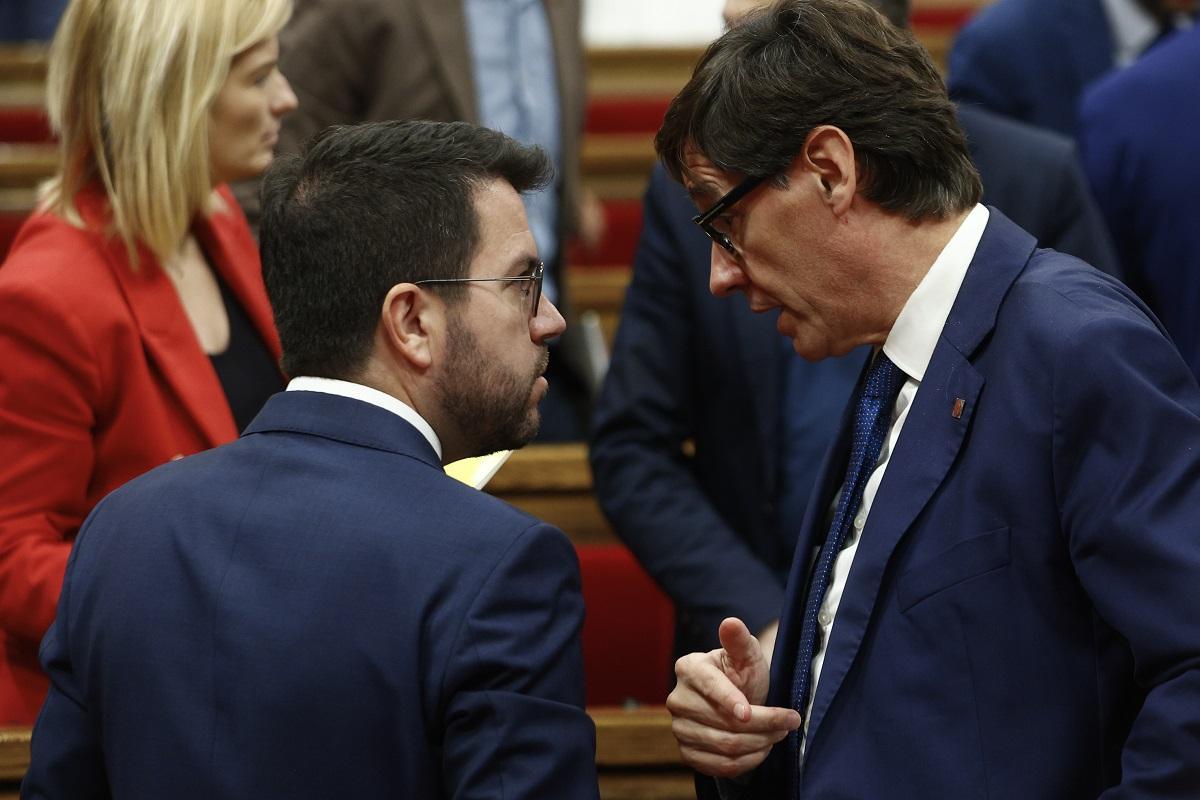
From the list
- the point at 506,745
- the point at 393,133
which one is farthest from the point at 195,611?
the point at 393,133

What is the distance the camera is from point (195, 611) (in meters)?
1.41

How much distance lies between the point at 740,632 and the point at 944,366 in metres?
0.34

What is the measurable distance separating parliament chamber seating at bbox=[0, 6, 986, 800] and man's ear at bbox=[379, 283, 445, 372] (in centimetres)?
82

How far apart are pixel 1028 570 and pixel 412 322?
24.8 inches

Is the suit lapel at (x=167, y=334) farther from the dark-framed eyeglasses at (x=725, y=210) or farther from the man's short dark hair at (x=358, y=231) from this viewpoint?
the dark-framed eyeglasses at (x=725, y=210)

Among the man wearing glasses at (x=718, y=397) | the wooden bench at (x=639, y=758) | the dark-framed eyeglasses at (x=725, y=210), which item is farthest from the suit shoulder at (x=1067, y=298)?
the wooden bench at (x=639, y=758)

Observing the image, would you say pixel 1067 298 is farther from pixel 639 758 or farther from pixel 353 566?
pixel 639 758

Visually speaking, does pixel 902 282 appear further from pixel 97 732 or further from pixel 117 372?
pixel 117 372

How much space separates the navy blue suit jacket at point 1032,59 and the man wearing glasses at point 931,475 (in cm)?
163

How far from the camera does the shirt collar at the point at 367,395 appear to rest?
1523 millimetres

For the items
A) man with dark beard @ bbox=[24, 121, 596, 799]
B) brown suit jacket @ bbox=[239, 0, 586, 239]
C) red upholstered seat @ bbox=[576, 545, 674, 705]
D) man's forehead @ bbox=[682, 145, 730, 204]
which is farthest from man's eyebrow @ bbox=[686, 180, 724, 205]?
brown suit jacket @ bbox=[239, 0, 586, 239]

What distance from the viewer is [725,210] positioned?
→ 1704mm

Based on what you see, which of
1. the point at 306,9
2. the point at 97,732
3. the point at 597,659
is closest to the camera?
the point at 97,732

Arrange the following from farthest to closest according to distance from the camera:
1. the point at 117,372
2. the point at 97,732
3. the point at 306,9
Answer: the point at 306,9
the point at 117,372
the point at 97,732
